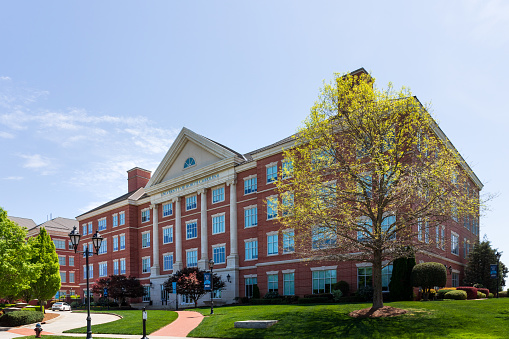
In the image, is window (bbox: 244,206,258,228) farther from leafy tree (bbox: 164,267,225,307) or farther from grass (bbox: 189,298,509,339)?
grass (bbox: 189,298,509,339)

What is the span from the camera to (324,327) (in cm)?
2264

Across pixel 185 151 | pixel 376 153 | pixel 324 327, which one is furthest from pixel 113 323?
pixel 185 151

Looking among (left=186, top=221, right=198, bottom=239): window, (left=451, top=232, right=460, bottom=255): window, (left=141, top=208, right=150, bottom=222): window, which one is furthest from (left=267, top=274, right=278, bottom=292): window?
(left=141, top=208, right=150, bottom=222): window

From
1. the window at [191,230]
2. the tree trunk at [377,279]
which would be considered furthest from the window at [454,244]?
the window at [191,230]

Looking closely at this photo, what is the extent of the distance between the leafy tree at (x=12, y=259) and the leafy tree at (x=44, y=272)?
774 cm

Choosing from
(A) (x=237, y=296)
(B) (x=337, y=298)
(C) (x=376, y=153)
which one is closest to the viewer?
(C) (x=376, y=153)

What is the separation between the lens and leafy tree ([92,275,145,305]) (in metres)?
55.9

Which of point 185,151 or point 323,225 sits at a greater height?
point 185,151

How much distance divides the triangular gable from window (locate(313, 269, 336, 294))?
52.0 ft

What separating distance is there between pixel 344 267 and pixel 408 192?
15870mm

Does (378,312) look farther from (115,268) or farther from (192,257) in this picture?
(115,268)

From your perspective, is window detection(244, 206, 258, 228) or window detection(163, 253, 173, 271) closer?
window detection(244, 206, 258, 228)

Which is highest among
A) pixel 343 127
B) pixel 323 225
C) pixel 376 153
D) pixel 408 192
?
pixel 343 127

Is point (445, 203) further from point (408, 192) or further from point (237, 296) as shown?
point (237, 296)
